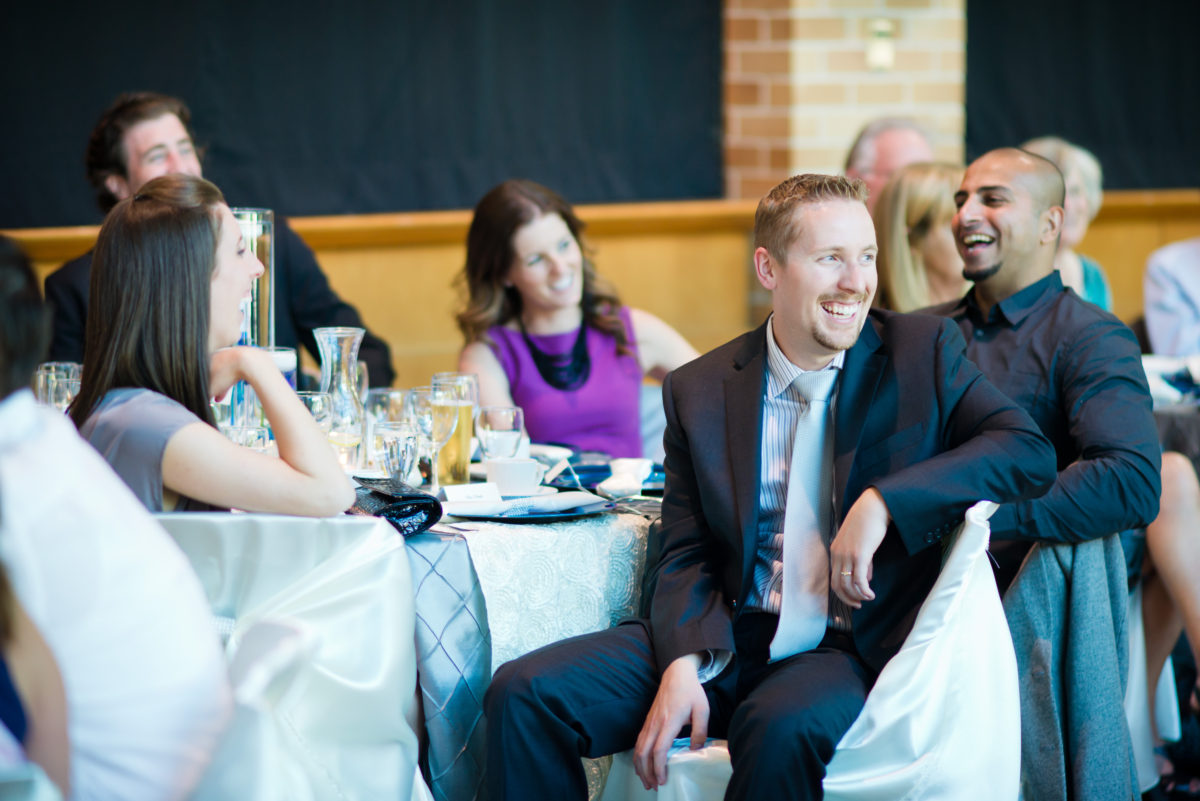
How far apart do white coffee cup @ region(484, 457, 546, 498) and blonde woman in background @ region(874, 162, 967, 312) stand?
132cm

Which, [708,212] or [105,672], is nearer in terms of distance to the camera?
[105,672]

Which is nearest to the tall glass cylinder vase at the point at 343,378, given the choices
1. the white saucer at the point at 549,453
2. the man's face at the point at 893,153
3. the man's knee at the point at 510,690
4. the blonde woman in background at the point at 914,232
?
the white saucer at the point at 549,453

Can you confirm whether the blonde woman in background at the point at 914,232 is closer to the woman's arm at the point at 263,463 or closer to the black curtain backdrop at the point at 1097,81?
the woman's arm at the point at 263,463

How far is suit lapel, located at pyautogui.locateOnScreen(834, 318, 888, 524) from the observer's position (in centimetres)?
203

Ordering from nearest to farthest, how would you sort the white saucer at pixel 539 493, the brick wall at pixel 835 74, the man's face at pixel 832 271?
1. the man's face at pixel 832 271
2. the white saucer at pixel 539 493
3. the brick wall at pixel 835 74

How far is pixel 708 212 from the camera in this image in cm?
504

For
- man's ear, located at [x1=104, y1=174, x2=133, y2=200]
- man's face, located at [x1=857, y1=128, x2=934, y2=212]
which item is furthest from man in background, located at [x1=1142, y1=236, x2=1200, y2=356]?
man's ear, located at [x1=104, y1=174, x2=133, y2=200]

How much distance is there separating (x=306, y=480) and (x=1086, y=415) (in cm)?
138

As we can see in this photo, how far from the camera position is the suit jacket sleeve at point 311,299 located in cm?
355

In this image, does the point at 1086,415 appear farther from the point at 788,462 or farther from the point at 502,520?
the point at 502,520

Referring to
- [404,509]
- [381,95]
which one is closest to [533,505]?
[404,509]

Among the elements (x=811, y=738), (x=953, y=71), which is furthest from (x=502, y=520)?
(x=953, y=71)

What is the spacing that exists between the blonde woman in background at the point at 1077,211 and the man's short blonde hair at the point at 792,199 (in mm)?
1870

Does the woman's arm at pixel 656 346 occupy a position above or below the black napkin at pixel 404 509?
above
